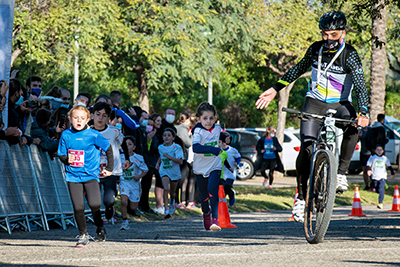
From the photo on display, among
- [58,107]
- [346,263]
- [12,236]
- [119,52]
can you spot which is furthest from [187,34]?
[346,263]

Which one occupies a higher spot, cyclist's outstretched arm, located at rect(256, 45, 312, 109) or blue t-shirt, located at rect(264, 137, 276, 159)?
Answer: cyclist's outstretched arm, located at rect(256, 45, 312, 109)

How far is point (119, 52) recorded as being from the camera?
23562 mm

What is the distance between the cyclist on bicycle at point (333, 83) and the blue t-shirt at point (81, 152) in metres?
1.97

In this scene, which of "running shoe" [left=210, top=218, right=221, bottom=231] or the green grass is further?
the green grass

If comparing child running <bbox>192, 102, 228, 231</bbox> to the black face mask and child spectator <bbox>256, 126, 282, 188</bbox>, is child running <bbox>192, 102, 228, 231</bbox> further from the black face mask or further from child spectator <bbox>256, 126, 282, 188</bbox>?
child spectator <bbox>256, 126, 282, 188</bbox>

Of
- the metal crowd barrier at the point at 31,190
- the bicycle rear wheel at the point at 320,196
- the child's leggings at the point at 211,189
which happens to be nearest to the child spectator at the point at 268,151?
the metal crowd barrier at the point at 31,190

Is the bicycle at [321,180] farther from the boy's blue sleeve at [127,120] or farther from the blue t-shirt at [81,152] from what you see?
the boy's blue sleeve at [127,120]

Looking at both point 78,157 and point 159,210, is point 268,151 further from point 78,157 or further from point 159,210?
point 78,157

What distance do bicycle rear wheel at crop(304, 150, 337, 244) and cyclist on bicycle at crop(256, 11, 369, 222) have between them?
50cm

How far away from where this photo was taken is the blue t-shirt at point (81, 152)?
7.39 m

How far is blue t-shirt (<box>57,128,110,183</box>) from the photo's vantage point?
7.39 m

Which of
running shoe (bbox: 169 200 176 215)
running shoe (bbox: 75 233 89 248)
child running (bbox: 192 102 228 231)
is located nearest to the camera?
running shoe (bbox: 75 233 89 248)

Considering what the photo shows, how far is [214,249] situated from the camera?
624cm

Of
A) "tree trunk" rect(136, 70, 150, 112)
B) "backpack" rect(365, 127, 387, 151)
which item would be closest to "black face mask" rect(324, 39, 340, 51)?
"backpack" rect(365, 127, 387, 151)
